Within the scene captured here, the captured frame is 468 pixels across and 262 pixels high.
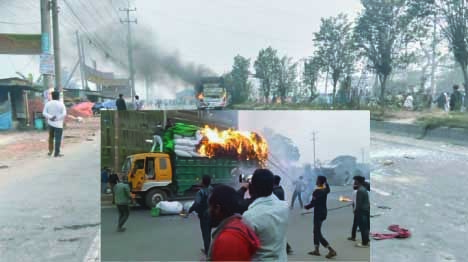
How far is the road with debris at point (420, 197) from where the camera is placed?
4461mm

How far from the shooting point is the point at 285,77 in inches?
141

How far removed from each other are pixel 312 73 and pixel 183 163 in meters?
1.16

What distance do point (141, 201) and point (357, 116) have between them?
55.5 inches

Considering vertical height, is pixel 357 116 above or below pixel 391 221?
above

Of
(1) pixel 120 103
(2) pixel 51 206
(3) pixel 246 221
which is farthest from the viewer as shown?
(2) pixel 51 206

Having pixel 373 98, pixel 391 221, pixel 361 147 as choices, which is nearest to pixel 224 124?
pixel 361 147

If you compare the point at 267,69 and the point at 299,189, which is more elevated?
the point at 267,69

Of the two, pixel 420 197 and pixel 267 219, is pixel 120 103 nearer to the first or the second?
pixel 267 219

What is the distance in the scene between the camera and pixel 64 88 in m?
4.35

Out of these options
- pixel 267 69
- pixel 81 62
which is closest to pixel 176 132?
pixel 267 69

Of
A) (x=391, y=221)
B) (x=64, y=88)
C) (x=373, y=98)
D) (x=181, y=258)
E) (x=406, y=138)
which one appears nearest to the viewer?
(x=181, y=258)

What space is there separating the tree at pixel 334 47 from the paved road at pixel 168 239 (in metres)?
1.03

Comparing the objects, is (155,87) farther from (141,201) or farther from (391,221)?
(391,221)

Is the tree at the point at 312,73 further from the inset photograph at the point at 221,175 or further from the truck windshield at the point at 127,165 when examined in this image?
the truck windshield at the point at 127,165
